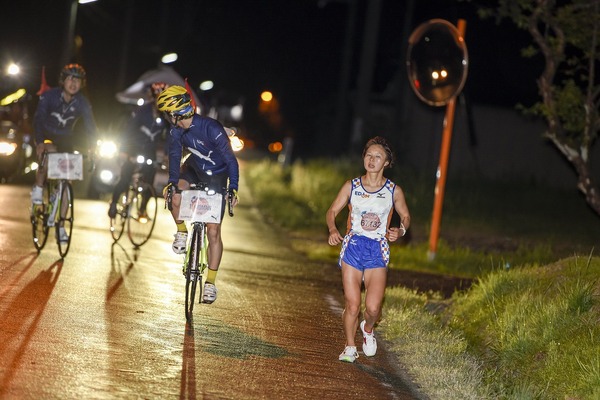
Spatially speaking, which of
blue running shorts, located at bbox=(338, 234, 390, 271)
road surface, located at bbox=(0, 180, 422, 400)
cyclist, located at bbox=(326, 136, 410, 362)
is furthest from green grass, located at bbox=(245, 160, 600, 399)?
blue running shorts, located at bbox=(338, 234, 390, 271)

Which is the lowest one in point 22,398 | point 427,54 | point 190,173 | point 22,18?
point 22,398

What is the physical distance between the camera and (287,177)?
32750mm

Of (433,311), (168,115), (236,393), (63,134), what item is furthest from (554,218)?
(236,393)

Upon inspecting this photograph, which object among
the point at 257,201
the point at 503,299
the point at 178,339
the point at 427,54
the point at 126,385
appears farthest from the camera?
the point at 257,201

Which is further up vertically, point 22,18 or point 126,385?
point 22,18

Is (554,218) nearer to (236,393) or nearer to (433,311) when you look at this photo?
(433,311)

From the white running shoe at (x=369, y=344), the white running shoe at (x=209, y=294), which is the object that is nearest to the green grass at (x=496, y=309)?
the white running shoe at (x=369, y=344)

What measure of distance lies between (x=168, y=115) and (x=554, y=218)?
1424 cm

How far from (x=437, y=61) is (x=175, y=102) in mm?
6130

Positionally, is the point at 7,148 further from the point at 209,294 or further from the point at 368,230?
the point at 368,230

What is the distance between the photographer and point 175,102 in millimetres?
9516

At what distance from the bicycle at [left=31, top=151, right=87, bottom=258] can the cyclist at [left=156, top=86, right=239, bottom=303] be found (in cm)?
238

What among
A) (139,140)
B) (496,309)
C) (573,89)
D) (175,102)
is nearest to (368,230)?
(175,102)

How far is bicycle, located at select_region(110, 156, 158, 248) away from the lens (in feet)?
46.2
